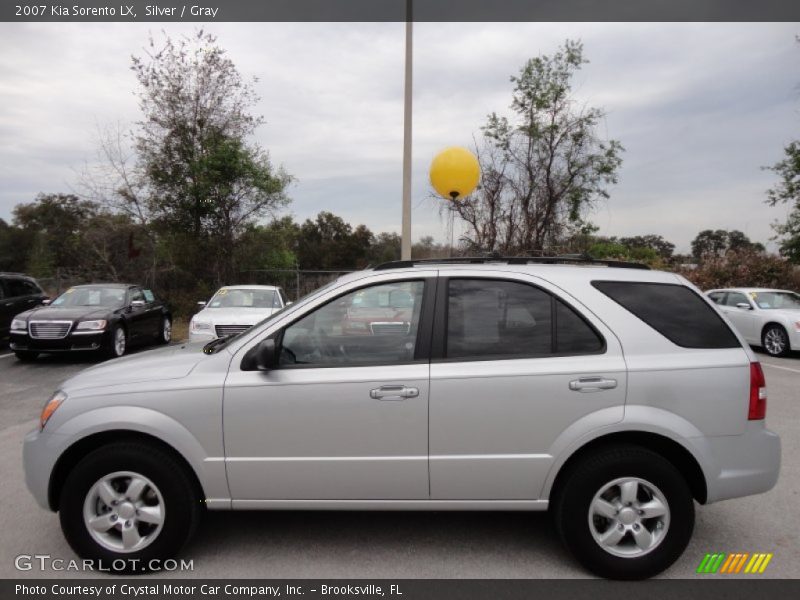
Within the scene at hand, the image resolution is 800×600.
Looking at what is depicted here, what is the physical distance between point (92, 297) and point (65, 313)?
1155 millimetres

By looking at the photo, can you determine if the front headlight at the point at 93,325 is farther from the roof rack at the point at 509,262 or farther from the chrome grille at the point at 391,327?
the chrome grille at the point at 391,327

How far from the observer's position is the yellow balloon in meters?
10.9

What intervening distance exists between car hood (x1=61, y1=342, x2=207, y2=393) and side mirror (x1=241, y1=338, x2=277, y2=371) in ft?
1.24

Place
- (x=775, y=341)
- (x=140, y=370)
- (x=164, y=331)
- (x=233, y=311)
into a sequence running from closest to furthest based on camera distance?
(x=140, y=370) → (x=233, y=311) → (x=775, y=341) → (x=164, y=331)

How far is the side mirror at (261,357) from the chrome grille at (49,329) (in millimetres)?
8504

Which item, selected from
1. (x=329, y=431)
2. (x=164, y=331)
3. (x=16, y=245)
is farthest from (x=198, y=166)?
(x=16, y=245)

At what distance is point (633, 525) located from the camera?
121 inches

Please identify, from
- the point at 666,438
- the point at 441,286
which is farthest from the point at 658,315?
the point at 441,286

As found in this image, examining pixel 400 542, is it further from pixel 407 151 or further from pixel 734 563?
pixel 407 151

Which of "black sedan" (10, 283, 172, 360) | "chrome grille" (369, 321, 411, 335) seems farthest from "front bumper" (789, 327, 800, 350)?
"black sedan" (10, 283, 172, 360)

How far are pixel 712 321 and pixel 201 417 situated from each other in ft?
9.97
